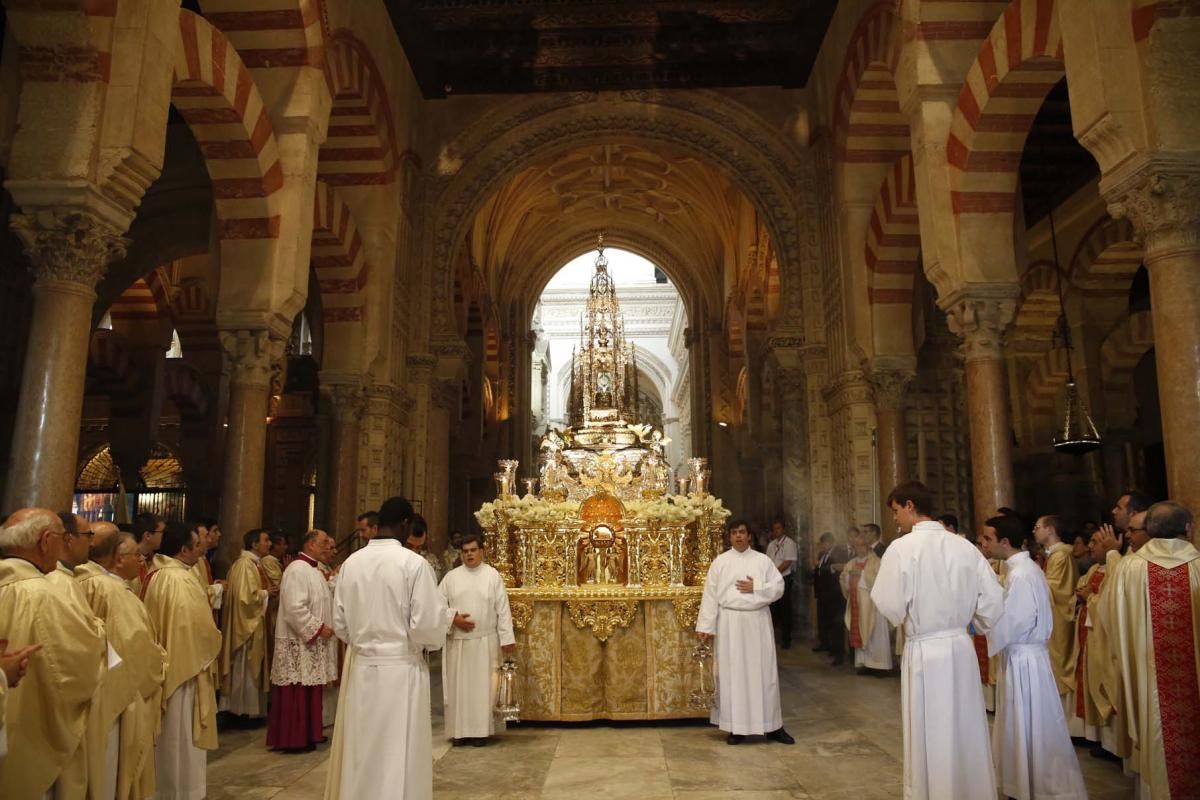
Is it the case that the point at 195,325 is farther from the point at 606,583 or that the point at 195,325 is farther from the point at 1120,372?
the point at 1120,372

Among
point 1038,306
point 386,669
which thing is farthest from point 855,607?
point 1038,306

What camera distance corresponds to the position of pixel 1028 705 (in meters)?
3.92

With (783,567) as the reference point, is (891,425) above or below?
above

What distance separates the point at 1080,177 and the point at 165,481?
16.8 m

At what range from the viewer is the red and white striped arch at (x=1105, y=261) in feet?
38.1

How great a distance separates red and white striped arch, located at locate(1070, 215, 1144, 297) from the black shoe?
9237mm

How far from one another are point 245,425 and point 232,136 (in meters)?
2.37

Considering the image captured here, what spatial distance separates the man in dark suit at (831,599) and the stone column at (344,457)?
518 centimetres

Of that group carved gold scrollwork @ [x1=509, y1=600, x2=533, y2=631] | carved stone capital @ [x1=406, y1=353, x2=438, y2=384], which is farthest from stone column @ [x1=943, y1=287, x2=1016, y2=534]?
carved stone capital @ [x1=406, y1=353, x2=438, y2=384]

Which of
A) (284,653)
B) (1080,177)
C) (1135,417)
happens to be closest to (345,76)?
(284,653)

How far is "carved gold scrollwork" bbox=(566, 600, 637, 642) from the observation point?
6.06m

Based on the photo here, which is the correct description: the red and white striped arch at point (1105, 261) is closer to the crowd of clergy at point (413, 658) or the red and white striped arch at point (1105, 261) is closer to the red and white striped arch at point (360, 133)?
the crowd of clergy at point (413, 658)

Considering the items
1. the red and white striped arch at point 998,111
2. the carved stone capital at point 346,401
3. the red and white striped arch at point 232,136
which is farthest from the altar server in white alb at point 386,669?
the carved stone capital at point 346,401

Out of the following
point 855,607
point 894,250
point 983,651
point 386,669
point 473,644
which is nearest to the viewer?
point 386,669
